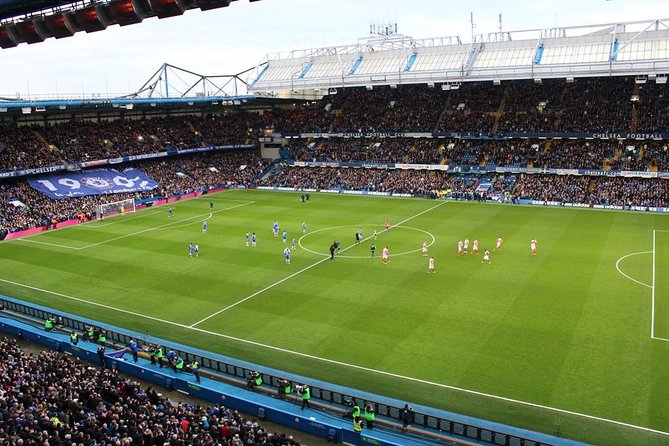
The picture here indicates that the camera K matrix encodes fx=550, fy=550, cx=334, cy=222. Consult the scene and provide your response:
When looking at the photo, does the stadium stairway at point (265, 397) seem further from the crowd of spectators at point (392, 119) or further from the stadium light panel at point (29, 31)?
the crowd of spectators at point (392, 119)

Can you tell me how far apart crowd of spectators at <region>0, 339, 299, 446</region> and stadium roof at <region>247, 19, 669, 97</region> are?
52064 mm

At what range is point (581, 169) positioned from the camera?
5525cm

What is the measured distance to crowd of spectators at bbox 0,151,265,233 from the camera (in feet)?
163

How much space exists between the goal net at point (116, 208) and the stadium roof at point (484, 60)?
2647 cm

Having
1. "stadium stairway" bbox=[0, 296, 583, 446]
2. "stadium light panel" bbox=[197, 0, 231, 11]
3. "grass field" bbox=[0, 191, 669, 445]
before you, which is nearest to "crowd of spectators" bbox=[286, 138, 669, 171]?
"grass field" bbox=[0, 191, 669, 445]

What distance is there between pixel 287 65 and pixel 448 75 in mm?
26135

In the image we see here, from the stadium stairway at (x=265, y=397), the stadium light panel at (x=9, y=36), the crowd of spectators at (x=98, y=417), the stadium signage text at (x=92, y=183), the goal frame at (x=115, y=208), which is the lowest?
the stadium stairway at (x=265, y=397)

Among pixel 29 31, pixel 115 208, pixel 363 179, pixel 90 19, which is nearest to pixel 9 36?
pixel 29 31

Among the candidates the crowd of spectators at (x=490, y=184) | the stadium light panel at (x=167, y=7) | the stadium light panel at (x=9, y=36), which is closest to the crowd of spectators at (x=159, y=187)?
Result: the crowd of spectators at (x=490, y=184)

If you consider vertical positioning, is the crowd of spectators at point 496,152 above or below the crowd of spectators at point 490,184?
above

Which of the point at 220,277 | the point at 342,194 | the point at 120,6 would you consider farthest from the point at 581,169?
the point at 120,6

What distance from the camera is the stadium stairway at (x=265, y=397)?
637 inches

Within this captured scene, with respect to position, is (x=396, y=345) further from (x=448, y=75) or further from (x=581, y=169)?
(x=448, y=75)

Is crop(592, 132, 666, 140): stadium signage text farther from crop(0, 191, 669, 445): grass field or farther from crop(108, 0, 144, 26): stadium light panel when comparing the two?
crop(108, 0, 144, 26): stadium light panel
